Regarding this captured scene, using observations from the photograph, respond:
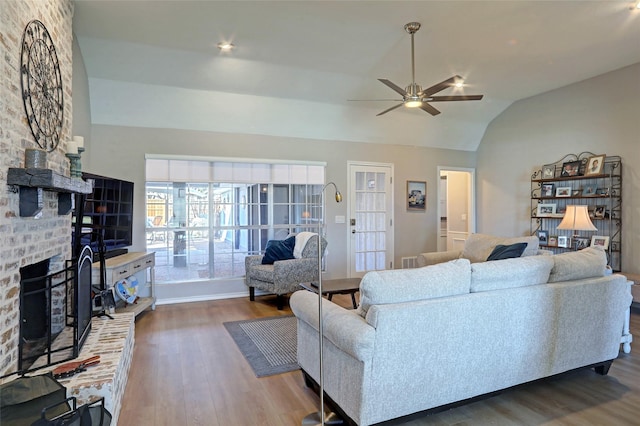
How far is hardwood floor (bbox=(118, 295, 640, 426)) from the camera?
232 cm

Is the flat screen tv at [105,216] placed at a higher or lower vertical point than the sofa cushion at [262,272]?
higher

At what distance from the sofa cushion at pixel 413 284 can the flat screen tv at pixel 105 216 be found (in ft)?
8.56

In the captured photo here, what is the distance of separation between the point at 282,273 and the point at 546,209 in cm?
441

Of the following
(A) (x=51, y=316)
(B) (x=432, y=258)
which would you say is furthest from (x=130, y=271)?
(B) (x=432, y=258)

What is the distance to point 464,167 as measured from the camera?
24.2 ft

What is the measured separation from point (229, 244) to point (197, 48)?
8.86ft

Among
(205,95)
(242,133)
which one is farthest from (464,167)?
(205,95)

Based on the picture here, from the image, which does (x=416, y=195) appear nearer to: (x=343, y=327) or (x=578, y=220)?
(x=578, y=220)

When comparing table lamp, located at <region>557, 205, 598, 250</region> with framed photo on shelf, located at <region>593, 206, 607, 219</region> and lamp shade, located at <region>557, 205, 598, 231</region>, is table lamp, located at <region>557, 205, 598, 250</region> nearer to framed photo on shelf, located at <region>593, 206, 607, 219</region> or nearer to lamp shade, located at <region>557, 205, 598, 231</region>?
lamp shade, located at <region>557, 205, 598, 231</region>

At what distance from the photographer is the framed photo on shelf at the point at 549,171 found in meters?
5.93

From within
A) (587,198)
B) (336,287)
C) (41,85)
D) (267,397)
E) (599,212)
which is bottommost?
(267,397)

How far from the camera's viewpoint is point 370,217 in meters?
6.56

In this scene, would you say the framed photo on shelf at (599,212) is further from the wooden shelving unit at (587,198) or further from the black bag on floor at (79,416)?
the black bag on floor at (79,416)

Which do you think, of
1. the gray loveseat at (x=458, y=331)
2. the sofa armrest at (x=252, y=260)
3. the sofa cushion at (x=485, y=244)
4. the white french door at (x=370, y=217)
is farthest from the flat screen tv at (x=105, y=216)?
the sofa cushion at (x=485, y=244)
